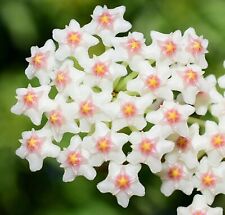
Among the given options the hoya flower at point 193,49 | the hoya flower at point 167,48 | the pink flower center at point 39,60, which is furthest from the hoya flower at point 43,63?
the hoya flower at point 193,49

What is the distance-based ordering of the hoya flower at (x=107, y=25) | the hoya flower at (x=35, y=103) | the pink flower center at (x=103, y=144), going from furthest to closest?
the hoya flower at (x=107, y=25), the hoya flower at (x=35, y=103), the pink flower center at (x=103, y=144)

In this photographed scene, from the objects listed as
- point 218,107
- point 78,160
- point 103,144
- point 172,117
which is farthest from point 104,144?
point 218,107

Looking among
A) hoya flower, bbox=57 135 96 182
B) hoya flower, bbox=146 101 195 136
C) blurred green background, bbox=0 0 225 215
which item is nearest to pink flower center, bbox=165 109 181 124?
hoya flower, bbox=146 101 195 136

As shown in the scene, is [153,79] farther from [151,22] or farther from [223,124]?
[151,22]

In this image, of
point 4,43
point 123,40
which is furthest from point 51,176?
point 123,40

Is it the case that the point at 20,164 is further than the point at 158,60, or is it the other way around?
the point at 20,164

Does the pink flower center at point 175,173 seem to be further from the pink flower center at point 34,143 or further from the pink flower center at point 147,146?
the pink flower center at point 34,143
